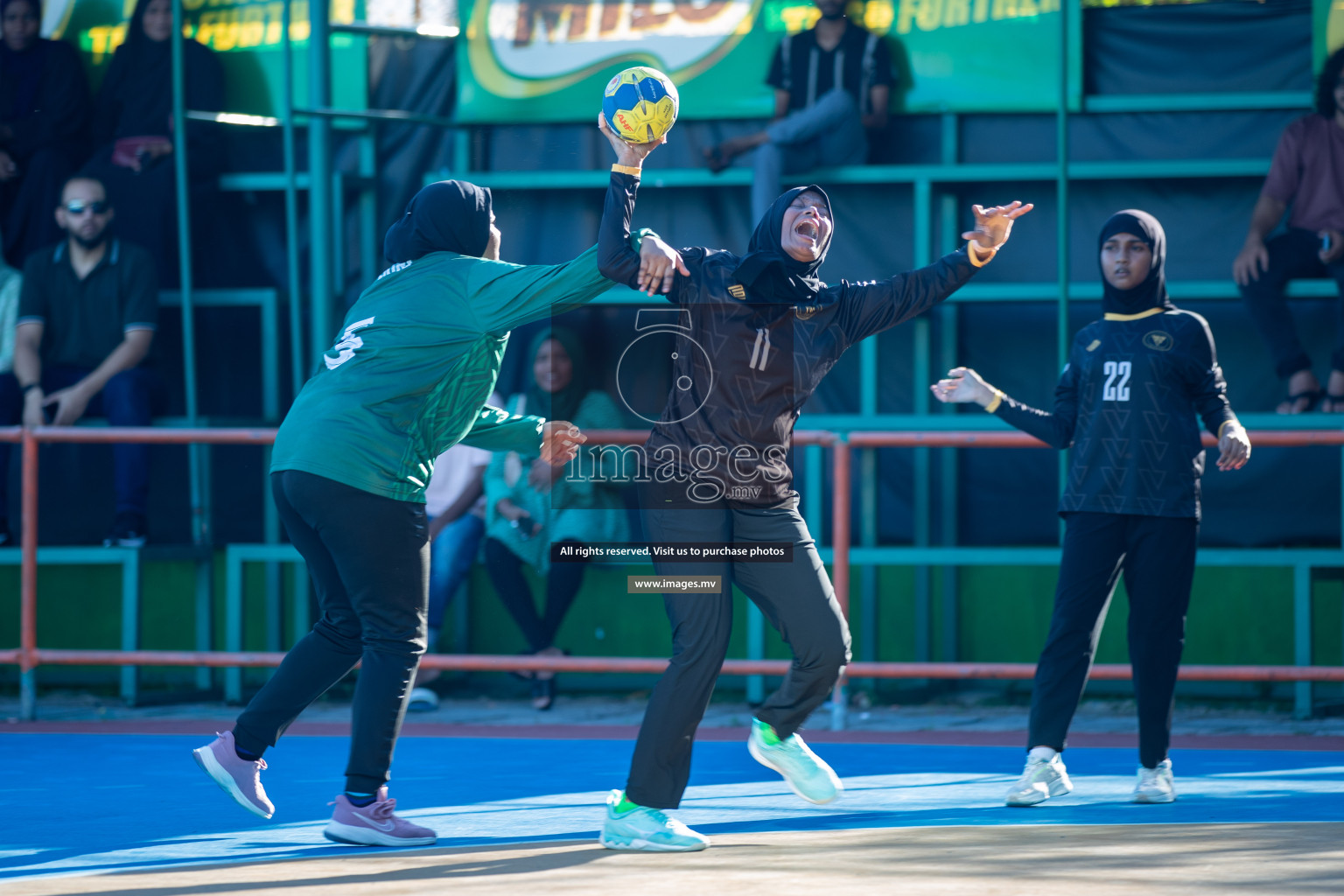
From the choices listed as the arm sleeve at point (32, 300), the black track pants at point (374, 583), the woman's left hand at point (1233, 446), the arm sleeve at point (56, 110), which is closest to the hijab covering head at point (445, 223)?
the black track pants at point (374, 583)

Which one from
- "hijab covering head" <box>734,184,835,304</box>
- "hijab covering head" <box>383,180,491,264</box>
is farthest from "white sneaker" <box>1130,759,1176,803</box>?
"hijab covering head" <box>383,180,491,264</box>

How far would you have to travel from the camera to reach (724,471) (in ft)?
14.0

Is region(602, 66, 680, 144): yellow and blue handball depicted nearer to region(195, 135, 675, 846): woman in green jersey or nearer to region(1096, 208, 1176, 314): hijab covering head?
region(195, 135, 675, 846): woman in green jersey

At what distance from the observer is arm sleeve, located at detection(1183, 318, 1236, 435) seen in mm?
5141

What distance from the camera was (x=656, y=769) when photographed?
4.26 m

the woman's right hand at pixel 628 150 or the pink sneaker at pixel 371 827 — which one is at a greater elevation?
the woman's right hand at pixel 628 150

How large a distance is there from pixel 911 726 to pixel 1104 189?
3.26 metres

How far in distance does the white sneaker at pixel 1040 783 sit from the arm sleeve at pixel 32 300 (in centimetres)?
585

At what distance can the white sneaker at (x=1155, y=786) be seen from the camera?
505cm

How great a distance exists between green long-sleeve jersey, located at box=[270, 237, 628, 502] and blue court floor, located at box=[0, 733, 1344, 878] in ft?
3.45

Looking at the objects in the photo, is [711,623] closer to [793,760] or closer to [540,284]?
[793,760]

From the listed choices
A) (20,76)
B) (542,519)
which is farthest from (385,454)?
(20,76)

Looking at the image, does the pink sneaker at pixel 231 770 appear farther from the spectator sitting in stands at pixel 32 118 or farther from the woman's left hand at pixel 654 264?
the spectator sitting in stands at pixel 32 118

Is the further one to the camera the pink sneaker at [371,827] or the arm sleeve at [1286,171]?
the arm sleeve at [1286,171]
